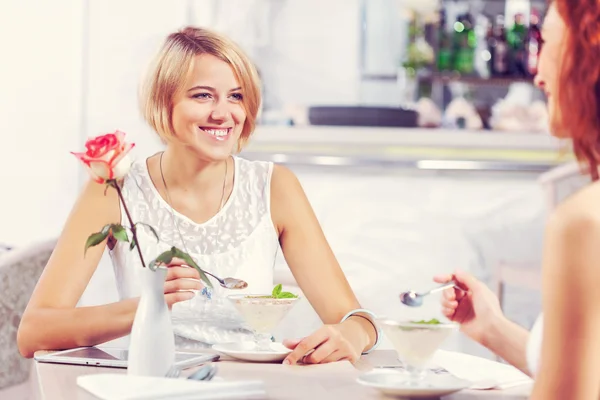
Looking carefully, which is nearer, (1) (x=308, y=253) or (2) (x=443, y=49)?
(1) (x=308, y=253)

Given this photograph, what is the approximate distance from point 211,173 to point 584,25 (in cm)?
129

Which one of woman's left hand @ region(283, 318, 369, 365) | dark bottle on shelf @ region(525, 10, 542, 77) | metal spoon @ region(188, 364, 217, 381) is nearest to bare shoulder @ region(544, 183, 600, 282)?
metal spoon @ region(188, 364, 217, 381)

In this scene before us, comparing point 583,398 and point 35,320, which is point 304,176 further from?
point 583,398

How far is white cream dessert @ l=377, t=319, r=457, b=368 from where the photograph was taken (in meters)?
1.28

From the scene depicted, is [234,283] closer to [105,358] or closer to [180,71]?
[105,358]

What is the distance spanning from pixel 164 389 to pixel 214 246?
3.31 ft

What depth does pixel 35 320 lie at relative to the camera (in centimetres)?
180

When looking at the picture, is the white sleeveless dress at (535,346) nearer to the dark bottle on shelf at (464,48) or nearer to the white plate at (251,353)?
the white plate at (251,353)

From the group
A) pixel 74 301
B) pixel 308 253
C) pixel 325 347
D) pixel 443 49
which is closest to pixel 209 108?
pixel 308 253

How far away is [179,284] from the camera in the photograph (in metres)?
1.47

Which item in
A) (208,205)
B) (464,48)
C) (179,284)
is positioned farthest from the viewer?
(464,48)

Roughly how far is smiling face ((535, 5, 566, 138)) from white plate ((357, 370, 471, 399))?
40 cm

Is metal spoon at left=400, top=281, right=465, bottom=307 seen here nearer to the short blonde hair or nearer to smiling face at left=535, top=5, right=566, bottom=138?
smiling face at left=535, top=5, right=566, bottom=138

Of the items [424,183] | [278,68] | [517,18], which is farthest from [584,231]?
[278,68]
